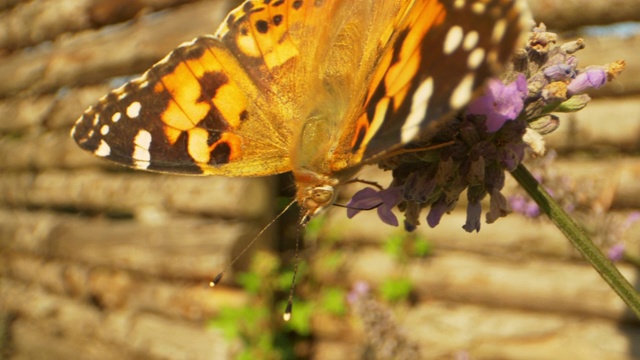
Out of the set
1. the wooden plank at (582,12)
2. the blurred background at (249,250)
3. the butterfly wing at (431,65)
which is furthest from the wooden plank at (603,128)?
the butterfly wing at (431,65)

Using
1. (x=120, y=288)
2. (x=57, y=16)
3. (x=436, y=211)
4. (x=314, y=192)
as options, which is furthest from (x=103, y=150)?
(x=57, y=16)

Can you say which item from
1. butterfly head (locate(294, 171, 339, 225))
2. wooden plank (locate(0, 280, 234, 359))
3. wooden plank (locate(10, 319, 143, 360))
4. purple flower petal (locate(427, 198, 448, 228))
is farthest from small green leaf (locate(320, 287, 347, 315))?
purple flower petal (locate(427, 198, 448, 228))

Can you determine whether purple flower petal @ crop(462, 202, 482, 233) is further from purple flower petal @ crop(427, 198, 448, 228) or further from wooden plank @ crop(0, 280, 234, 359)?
wooden plank @ crop(0, 280, 234, 359)

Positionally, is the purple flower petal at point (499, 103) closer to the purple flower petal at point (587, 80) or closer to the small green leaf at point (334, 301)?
the purple flower petal at point (587, 80)

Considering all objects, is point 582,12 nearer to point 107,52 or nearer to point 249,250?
point 249,250

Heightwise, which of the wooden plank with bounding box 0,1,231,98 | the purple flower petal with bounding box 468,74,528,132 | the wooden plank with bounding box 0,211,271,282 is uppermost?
the purple flower petal with bounding box 468,74,528,132

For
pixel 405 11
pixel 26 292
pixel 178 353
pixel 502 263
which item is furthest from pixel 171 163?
pixel 26 292
